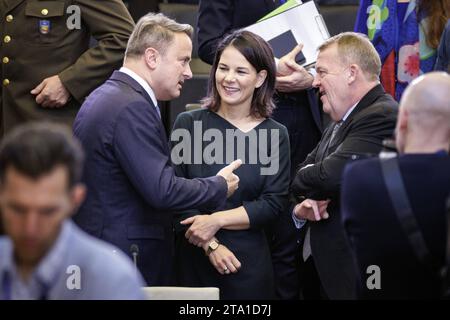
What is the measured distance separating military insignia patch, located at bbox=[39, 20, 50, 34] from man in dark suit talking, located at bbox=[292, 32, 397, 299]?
1.22 meters

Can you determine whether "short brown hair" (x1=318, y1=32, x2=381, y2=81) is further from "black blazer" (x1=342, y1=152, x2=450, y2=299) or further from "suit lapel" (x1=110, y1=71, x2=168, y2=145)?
"black blazer" (x1=342, y1=152, x2=450, y2=299)

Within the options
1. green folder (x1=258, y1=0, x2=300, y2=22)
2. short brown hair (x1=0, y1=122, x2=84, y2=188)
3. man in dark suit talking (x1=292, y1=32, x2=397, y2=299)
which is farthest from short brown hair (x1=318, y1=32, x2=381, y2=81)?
short brown hair (x1=0, y1=122, x2=84, y2=188)

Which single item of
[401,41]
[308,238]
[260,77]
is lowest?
[308,238]

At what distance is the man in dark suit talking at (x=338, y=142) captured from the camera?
4082 mm

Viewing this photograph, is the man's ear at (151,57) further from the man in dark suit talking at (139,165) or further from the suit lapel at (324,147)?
the suit lapel at (324,147)

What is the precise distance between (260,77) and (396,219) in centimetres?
158

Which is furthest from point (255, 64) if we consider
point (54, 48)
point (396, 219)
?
point (396, 219)

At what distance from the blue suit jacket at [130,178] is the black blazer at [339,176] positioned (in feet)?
1.38

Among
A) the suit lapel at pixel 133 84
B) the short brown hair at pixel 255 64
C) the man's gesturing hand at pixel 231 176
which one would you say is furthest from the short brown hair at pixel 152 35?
the man's gesturing hand at pixel 231 176

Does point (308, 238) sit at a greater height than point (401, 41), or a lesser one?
lesser

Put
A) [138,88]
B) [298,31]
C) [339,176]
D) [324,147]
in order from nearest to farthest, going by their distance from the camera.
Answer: [138,88], [339,176], [324,147], [298,31]

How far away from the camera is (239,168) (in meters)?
4.35

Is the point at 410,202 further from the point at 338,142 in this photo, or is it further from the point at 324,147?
the point at 324,147

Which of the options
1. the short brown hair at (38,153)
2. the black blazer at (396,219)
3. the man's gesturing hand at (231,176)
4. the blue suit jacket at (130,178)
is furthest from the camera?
the man's gesturing hand at (231,176)
